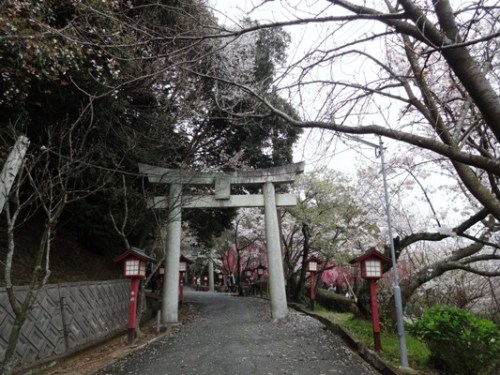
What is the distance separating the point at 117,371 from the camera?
6.04 meters

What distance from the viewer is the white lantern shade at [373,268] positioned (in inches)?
300

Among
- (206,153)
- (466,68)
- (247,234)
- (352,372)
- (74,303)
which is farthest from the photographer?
(247,234)

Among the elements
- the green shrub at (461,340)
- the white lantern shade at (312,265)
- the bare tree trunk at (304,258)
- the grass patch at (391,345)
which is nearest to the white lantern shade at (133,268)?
the grass patch at (391,345)

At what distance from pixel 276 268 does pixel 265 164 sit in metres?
4.91

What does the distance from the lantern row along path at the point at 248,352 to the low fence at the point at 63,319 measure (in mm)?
1249

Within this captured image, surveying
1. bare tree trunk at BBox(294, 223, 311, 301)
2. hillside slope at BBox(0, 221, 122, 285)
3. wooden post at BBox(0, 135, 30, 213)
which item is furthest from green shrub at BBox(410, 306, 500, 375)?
bare tree trunk at BBox(294, 223, 311, 301)

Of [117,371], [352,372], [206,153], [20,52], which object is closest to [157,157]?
[206,153]

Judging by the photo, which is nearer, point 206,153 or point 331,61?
point 331,61

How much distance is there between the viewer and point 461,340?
18.4ft

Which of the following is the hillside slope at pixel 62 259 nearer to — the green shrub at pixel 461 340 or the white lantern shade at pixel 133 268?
the white lantern shade at pixel 133 268

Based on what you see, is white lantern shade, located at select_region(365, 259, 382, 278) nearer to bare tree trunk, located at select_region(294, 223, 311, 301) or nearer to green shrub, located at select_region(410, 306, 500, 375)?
green shrub, located at select_region(410, 306, 500, 375)

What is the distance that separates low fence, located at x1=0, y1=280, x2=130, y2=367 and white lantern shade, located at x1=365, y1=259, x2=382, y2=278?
618cm

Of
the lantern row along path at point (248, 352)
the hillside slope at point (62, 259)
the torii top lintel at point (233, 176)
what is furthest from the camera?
the torii top lintel at point (233, 176)

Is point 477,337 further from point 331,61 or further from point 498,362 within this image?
point 331,61
